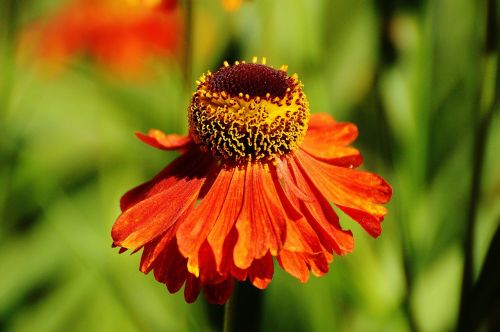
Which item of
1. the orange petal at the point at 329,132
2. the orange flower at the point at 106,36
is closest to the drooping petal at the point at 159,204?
the orange petal at the point at 329,132

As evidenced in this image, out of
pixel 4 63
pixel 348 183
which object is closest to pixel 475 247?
pixel 348 183

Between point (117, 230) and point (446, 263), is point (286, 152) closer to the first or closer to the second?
point (117, 230)

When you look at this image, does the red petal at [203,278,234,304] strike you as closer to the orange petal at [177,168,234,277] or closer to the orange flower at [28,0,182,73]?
the orange petal at [177,168,234,277]

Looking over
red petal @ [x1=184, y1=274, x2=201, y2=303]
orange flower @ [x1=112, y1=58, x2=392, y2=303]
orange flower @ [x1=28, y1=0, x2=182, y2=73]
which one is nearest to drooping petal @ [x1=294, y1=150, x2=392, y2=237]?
orange flower @ [x1=112, y1=58, x2=392, y2=303]

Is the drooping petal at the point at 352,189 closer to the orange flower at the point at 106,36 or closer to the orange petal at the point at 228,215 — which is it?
the orange petal at the point at 228,215

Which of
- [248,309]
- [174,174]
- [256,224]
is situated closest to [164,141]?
[174,174]

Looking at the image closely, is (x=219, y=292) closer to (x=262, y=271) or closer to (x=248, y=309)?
(x=262, y=271)
